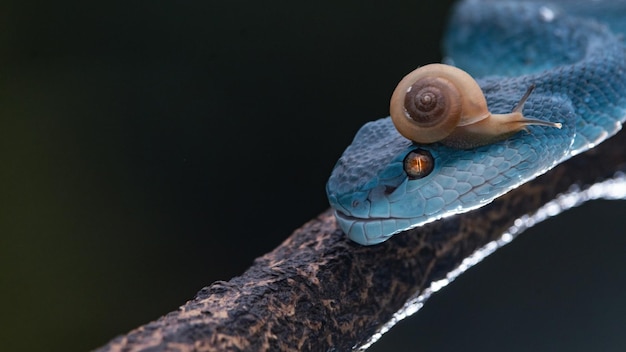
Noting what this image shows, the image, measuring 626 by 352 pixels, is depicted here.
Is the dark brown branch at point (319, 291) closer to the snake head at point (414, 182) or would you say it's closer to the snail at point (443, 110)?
the snake head at point (414, 182)

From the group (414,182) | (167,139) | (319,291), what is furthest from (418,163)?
(167,139)

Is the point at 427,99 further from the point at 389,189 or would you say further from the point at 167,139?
the point at 167,139

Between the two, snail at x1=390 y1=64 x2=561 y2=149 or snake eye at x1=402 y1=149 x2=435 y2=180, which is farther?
snake eye at x1=402 y1=149 x2=435 y2=180

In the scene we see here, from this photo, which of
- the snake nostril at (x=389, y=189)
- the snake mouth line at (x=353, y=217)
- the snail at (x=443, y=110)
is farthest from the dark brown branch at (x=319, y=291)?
the snail at (x=443, y=110)

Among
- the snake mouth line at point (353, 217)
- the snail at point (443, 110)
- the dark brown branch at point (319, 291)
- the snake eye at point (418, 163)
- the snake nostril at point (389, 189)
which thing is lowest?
the dark brown branch at point (319, 291)

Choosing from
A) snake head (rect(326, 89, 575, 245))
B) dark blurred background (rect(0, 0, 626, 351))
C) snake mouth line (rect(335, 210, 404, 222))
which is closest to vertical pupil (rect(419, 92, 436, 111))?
snake head (rect(326, 89, 575, 245))

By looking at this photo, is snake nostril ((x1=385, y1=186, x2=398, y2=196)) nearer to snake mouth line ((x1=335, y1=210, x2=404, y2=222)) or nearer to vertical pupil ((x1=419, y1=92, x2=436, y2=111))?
snake mouth line ((x1=335, y1=210, x2=404, y2=222))
